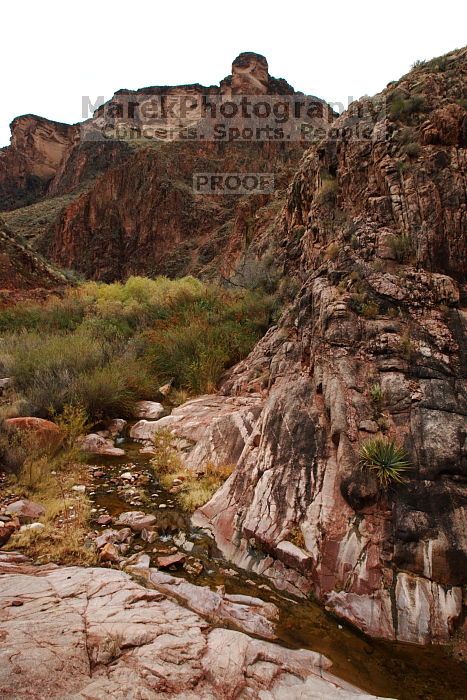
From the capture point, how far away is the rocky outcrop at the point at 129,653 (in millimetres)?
2264

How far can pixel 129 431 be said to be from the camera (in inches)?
330

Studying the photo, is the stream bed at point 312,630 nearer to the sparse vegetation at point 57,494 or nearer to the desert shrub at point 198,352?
the sparse vegetation at point 57,494

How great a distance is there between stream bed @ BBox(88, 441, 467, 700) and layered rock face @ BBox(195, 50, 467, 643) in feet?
0.42

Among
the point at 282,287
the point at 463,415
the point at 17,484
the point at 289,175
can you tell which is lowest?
the point at 17,484

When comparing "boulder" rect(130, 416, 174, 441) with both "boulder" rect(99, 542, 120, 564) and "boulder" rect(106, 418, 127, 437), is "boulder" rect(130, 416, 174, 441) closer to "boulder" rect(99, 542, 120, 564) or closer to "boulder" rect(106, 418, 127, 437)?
"boulder" rect(106, 418, 127, 437)

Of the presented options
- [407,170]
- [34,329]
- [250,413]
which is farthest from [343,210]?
[34,329]

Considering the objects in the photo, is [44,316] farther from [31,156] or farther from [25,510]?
[31,156]

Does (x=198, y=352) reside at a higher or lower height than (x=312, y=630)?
higher

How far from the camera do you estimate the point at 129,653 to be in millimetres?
2545

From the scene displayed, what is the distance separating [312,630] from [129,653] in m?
1.53

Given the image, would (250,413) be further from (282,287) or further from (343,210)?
(282,287)

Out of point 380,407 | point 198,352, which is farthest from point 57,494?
point 198,352

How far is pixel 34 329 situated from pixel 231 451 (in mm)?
8934

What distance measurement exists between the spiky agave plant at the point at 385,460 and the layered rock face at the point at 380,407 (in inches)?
3.0
